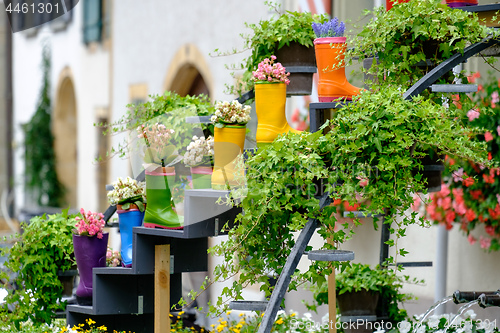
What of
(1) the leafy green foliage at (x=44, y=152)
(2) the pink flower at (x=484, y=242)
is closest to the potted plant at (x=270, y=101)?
(2) the pink flower at (x=484, y=242)

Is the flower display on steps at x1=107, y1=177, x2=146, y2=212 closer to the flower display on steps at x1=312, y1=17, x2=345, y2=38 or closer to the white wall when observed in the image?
the flower display on steps at x1=312, y1=17, x2=345, y2=38

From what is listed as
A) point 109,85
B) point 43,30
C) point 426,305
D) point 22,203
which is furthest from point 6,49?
point 426,305

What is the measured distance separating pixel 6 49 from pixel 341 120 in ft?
42.4

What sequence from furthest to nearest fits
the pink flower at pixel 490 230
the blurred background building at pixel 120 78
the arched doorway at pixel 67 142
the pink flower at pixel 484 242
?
the arched doorway at pixel 67 142
the blurred background building at pixel 120 78
the pink flower at pixel 484 242
the pink flower at pixel 490 230

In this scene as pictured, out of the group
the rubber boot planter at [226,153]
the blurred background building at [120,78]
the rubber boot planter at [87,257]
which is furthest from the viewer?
the blurred background building at [120,78]

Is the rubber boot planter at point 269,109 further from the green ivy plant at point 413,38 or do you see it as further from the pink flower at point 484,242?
the pink flower at point 484,242

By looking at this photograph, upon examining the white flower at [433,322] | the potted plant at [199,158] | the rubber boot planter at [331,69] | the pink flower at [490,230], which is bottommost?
the white flower at [433,322]

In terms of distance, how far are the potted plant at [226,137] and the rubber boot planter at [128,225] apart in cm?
61

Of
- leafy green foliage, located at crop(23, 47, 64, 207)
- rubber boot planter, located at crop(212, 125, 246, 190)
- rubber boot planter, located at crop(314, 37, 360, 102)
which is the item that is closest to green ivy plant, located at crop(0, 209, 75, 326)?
rubber boot planter, located at crop(212, 125, 246, 190)

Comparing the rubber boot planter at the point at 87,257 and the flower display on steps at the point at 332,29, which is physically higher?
the flower display on steps at the point at 332,29

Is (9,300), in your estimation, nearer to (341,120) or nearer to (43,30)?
(341,120)

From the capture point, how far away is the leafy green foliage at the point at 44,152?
1345 centimetres

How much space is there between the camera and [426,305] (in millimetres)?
6250

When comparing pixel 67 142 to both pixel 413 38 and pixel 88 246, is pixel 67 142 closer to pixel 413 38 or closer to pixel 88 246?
pixel 88 246
